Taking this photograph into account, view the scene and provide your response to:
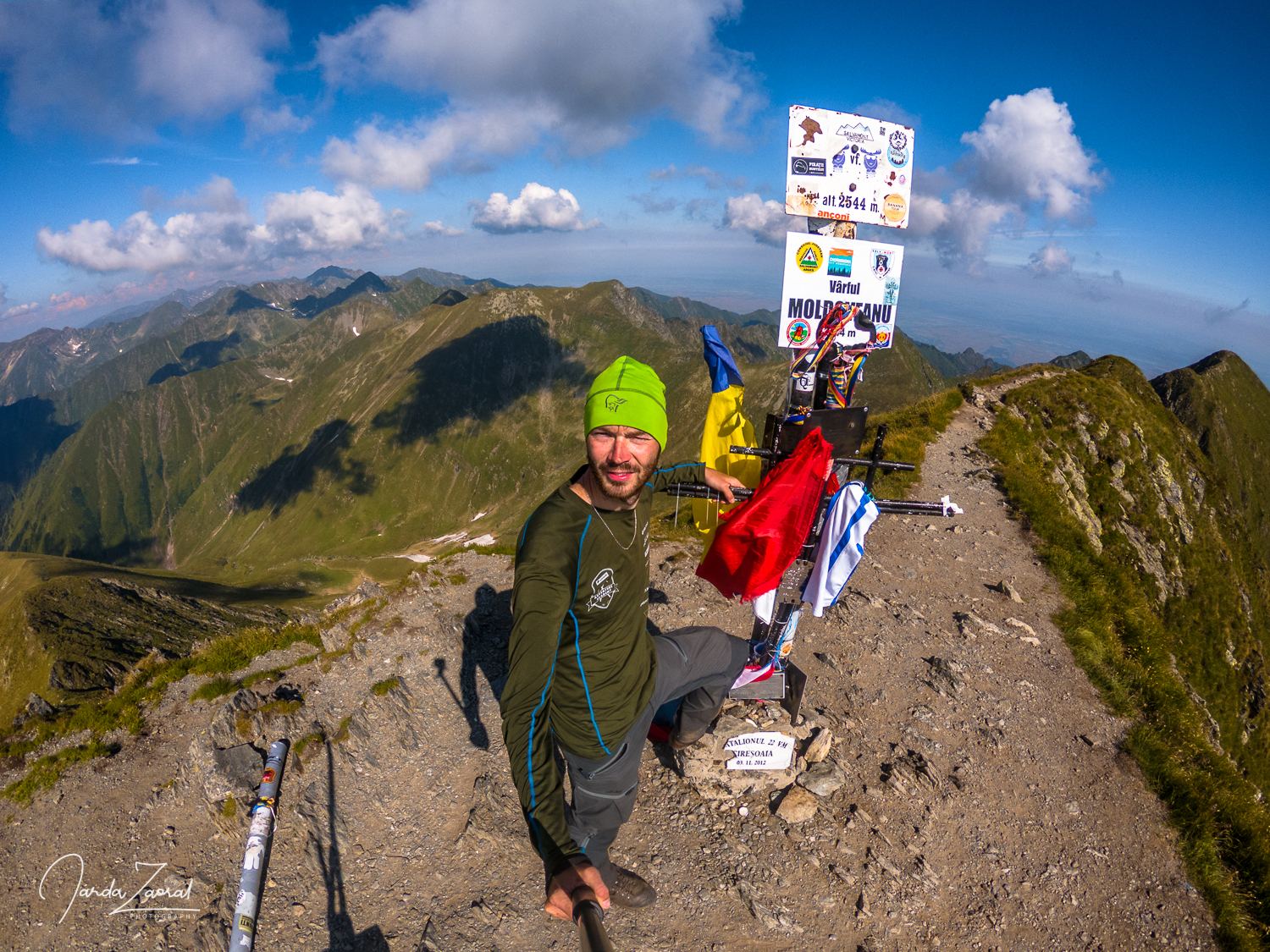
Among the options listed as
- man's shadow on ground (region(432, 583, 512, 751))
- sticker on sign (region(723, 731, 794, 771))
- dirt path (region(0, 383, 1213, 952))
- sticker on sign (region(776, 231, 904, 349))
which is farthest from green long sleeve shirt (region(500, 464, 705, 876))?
sticker on sign (region(776, 231, 904, 349))

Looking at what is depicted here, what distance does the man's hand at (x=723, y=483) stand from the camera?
749 cm

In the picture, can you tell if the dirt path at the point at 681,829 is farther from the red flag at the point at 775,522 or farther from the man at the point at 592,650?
the red flag at the point at 775,522

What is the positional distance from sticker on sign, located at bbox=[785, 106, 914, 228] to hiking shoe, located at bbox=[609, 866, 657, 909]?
1118cm

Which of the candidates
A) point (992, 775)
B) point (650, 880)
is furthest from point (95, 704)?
point (992, 775)

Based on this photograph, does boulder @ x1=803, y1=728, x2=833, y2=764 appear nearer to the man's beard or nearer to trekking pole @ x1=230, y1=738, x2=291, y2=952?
the man's beard

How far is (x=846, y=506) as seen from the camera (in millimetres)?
6711

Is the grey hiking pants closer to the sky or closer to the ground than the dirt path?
closer to the sky

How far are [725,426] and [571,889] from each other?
6.50 m

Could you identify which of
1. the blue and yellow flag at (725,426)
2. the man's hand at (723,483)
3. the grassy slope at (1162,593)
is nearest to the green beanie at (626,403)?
the man's hand at (723,483)

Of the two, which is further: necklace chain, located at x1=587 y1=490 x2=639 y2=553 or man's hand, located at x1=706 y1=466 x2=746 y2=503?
man's hand, located at x1=706 y1=466 x2=746 y2=503

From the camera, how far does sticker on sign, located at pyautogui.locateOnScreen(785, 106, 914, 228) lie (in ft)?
30.6

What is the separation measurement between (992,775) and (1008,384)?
90.1ft

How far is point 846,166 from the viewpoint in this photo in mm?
9430

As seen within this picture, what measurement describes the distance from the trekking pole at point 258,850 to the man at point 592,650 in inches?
207
